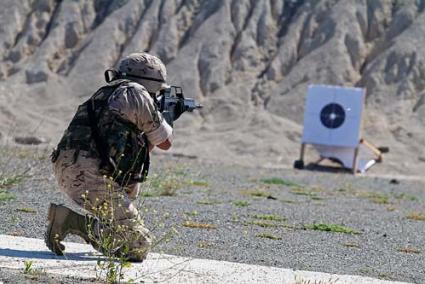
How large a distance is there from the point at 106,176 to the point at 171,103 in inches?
38.1

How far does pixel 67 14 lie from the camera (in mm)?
47250

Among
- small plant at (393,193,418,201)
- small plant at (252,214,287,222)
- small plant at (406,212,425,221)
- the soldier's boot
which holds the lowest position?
small plant at (393,193,418,201)

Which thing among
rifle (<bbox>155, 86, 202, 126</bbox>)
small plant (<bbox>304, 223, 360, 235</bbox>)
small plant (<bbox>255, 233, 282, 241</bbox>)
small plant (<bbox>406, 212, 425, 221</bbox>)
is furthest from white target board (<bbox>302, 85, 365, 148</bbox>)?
rifle (<bbox>155, 86, 202, 126</bbox>)

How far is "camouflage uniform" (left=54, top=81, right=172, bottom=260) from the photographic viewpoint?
711 cm

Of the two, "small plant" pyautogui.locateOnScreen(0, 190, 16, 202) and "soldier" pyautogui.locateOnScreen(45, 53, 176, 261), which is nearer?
"soldier" pyautogui.locateOnScreen(45, 53, 176, 261)

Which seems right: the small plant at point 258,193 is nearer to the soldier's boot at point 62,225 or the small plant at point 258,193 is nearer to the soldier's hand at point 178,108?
the soldier's hand at point 178,108

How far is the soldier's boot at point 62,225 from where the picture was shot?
7324mm

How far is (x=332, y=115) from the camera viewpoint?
1257 inches

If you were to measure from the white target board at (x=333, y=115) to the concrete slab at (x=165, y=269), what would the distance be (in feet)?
79.6

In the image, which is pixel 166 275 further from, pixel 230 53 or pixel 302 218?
pixel 230 53

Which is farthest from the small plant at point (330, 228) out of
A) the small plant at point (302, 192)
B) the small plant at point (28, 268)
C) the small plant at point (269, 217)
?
the small plant at point (302, 192)

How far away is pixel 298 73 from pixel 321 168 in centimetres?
1209

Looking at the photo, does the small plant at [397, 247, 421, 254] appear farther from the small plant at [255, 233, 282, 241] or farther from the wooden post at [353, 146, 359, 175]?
the wooden post at [353, 146, 359, 175]

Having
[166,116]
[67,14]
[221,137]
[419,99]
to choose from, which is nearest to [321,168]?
[221,137]
